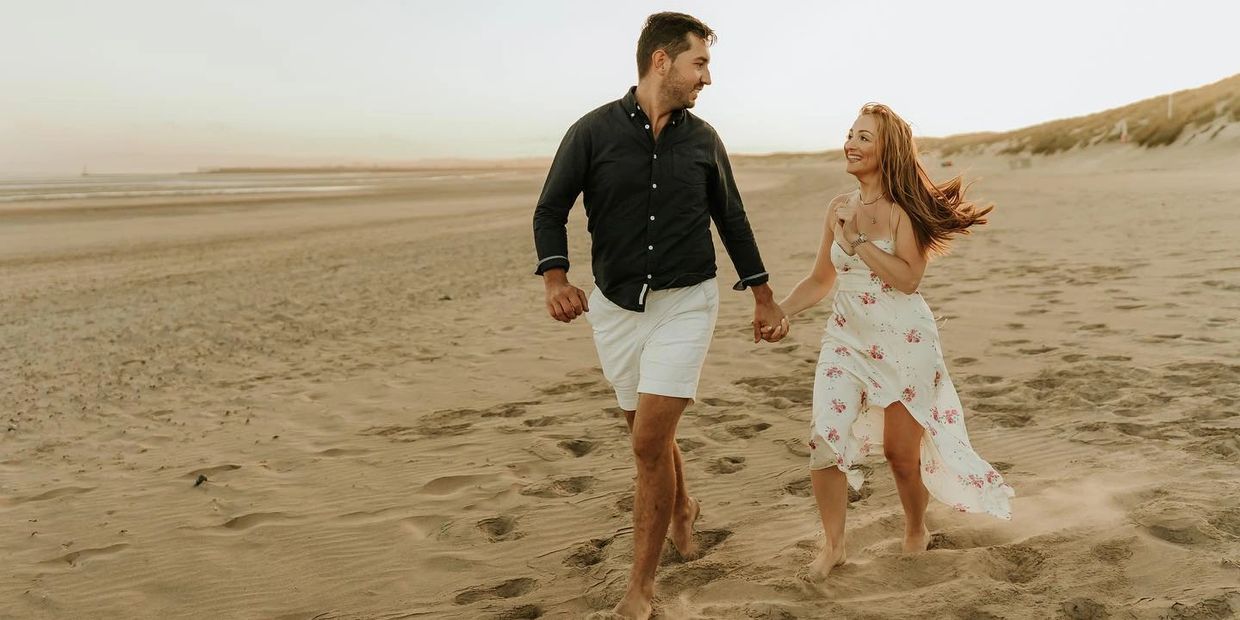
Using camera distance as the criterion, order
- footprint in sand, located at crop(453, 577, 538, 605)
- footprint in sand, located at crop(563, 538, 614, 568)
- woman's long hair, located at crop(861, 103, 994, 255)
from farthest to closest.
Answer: footprint in sand, located at crop(563, 538, 614, 568) < footprint in sand, located at crop(453, 577, 538, 605) < woman's long hair, located at crop(861, 103, 994, 255)

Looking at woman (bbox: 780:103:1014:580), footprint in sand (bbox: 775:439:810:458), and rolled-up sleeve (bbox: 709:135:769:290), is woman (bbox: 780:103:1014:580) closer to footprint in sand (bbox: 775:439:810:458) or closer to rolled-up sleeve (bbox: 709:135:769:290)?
rolled-up sleeve (bbox: 709:135:769:290)

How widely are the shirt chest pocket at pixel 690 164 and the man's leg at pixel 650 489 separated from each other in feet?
2.78

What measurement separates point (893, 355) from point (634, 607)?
133cm

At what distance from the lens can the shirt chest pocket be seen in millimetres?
3396

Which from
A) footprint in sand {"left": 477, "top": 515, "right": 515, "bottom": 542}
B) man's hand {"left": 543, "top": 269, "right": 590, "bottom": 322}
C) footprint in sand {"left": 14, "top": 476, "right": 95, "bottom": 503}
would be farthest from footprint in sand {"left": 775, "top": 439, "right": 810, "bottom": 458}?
footprint in sand {"left": 14, "top": 476, "right": 95, "bottom": 503}

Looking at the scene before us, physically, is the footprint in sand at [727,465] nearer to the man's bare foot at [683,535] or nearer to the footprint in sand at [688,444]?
the footprint in sand at [688,444]

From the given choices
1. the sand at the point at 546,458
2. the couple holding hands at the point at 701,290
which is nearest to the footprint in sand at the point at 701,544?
the sand at the point at 546,458

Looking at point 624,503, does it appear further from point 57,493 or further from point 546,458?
point 57,493

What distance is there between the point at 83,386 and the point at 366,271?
22.6 ft

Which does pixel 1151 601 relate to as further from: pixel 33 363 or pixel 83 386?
pixel 33 363

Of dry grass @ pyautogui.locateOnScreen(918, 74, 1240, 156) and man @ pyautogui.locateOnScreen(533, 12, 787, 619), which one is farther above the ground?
dry grass @ pyautogui.locateOnScreen(918, 74, 1240, 156)

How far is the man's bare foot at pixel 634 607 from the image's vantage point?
10.4 ft

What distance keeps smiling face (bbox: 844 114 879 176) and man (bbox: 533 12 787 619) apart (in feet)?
1.68

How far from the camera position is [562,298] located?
3.40m
